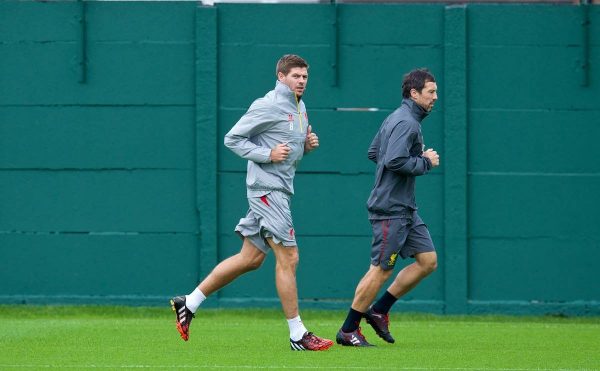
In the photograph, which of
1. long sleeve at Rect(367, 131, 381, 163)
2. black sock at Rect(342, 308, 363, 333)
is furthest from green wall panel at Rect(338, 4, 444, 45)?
black sock at Rect(342, 308, 363, 333)

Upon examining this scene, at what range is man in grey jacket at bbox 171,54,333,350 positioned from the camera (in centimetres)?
834

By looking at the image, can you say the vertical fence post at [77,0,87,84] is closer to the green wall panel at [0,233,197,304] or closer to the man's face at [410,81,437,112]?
the green wall panel at [0,233,197,304]

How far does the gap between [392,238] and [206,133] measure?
121 inches

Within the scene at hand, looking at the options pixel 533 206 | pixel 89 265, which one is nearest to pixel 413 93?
pixel 533 206

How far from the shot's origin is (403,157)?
846 centimetres

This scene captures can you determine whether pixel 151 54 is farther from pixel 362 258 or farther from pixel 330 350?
pixel 330 350

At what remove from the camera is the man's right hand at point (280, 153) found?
8.32 meters

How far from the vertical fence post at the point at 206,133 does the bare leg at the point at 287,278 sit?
Answer: 298cm

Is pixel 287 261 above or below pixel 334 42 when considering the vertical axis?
below

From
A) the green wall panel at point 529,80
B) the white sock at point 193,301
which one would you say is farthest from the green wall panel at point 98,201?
the white sock at point 193,301

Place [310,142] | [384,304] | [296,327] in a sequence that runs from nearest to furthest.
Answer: [296,327], [310,142], [384,304]

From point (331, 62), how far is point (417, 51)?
72cm

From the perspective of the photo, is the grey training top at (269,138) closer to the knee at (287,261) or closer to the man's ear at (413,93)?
the knee at (287,261)

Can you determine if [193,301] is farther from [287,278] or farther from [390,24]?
[390,24]
